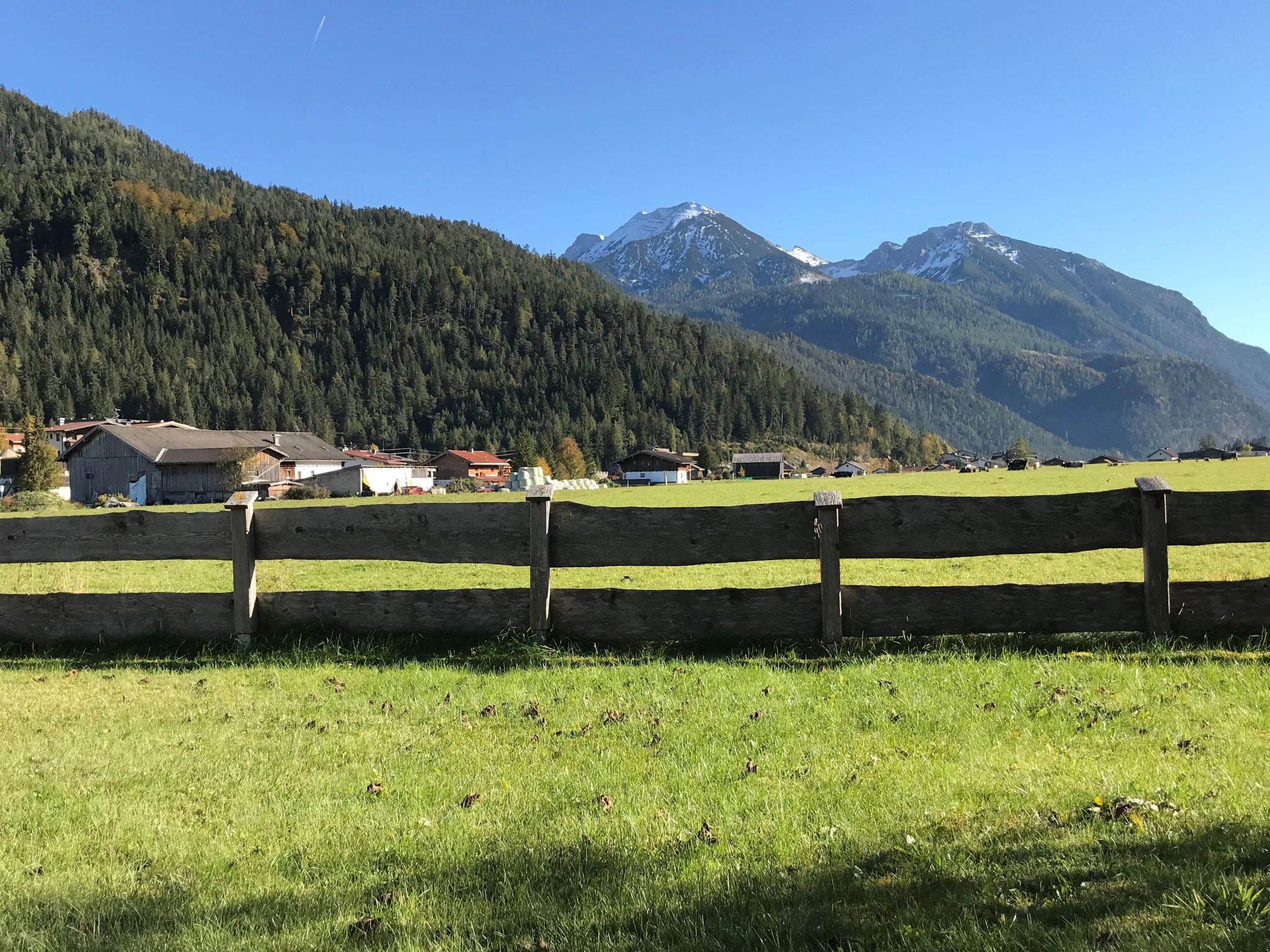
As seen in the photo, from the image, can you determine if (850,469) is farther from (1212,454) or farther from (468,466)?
(468,466)

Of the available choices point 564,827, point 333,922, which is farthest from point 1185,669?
point 333,922

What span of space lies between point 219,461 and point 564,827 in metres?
107

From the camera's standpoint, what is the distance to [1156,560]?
25.3ft

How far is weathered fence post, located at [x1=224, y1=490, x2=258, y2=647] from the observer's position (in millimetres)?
8875

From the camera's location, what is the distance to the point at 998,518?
8078mm

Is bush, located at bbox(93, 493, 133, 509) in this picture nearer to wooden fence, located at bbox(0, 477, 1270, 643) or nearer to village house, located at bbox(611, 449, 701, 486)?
wooden fence, located at bbox(0, 477, 1270, 643)

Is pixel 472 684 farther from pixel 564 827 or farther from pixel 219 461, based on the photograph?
pixel 219 461

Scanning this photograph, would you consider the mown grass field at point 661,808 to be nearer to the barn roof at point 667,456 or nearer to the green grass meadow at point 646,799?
the green grass meadow at point 646,799

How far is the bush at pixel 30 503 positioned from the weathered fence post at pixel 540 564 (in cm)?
7183

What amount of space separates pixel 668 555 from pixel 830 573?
162cm

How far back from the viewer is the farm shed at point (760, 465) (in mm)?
155875

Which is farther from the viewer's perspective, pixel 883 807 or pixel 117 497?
pixel 117 497

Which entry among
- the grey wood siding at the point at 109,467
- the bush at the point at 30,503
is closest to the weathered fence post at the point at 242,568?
the bush at the point at 30,503

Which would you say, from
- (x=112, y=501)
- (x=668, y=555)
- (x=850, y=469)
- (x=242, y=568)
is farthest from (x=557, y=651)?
(x=850, y=469)
